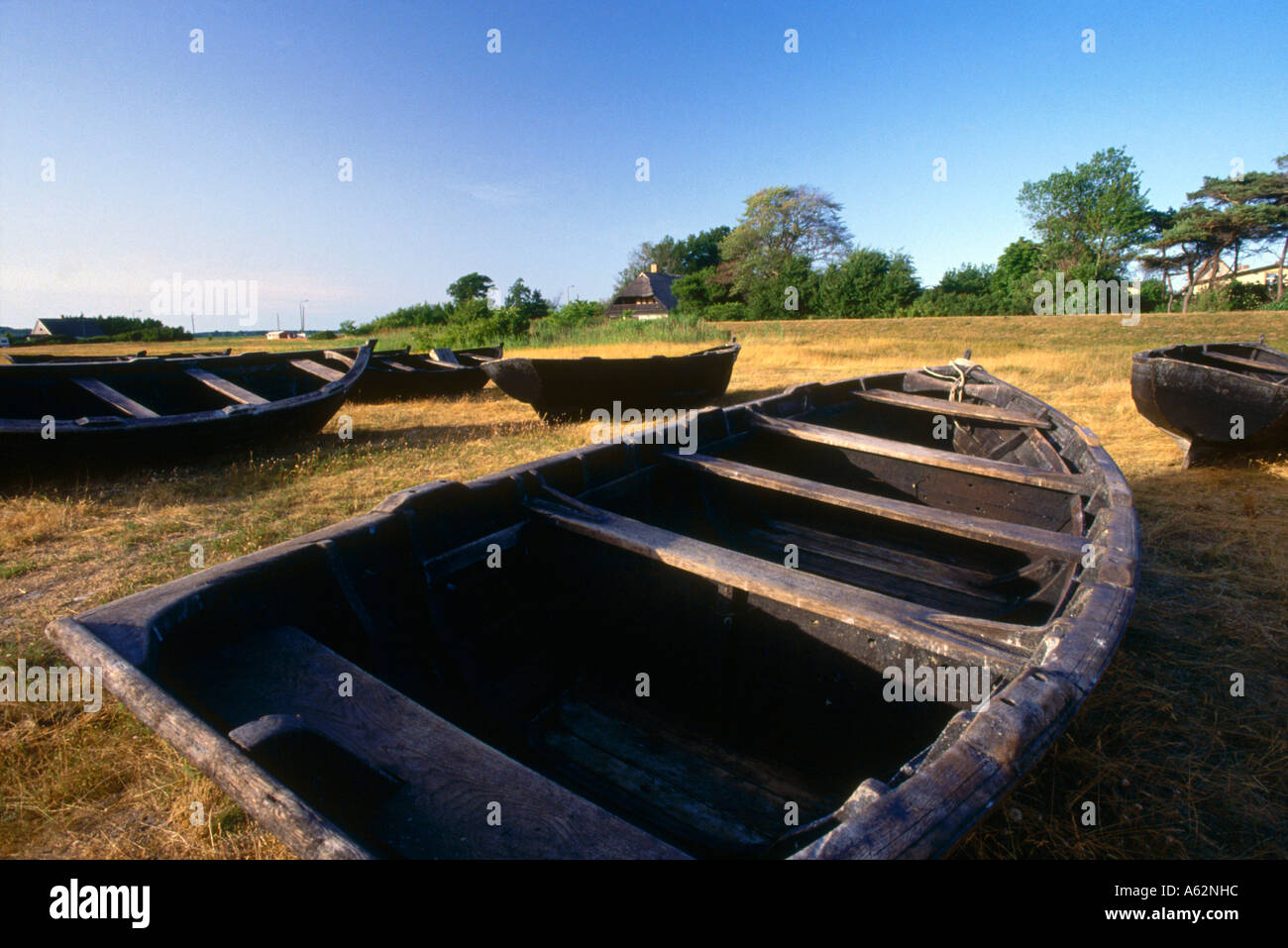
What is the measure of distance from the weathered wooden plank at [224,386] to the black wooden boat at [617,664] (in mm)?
5183

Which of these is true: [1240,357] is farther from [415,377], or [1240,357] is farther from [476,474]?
[415,377]

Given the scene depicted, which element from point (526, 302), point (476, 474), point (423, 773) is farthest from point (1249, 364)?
point (526, 302)

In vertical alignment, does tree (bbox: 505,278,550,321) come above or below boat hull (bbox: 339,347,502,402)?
above

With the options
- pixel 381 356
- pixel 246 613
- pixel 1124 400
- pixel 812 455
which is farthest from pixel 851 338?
pixel 246 613

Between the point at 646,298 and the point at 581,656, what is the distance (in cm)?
5122

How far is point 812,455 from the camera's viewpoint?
466 cm

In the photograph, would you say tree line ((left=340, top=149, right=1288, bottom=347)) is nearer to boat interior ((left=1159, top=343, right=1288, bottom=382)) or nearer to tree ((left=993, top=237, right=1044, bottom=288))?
tree ((left=993, top=237, right=1044, bottom=288))

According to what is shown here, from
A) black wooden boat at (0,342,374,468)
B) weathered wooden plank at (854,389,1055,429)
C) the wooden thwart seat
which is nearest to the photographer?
the wooden thwart seat

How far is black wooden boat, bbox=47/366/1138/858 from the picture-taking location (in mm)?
1094

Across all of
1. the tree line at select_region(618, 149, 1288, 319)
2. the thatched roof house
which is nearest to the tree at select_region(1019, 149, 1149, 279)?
the tree line at select_region(618, 149, 1288, 319)

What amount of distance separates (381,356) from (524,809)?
12.1 metres

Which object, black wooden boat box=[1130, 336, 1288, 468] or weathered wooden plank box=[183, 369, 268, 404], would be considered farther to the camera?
weathered wooden plank box=[183, 369, 268, 404]
